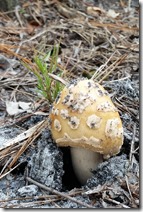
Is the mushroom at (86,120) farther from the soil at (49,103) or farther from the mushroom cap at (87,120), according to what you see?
the soil at (49,103)

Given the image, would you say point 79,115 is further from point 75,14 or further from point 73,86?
point 75,14

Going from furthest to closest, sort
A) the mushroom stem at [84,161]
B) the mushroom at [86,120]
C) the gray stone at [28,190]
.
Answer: the mushroom stem at [84,161], the gray stone at [28,190], the mushroom at [86,120]

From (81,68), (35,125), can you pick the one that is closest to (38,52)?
(81,68)

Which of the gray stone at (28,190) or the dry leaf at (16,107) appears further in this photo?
the dry leaf at (16,107)

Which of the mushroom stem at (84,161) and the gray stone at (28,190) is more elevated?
the mushroom stem at (84,161)

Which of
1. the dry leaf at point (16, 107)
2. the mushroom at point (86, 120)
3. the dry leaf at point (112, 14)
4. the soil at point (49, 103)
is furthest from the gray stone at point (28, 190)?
the dry leaf at point (112, 14)

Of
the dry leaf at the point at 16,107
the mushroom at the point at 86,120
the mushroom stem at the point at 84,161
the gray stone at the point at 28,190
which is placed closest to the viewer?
the mushroom at the point at 86,120

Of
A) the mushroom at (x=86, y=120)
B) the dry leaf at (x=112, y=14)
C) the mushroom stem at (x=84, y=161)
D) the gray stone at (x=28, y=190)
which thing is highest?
the dry leaf at (x=112, y=14)

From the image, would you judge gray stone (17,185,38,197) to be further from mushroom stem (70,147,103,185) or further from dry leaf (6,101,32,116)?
dry leaf (6,101,32,116)
